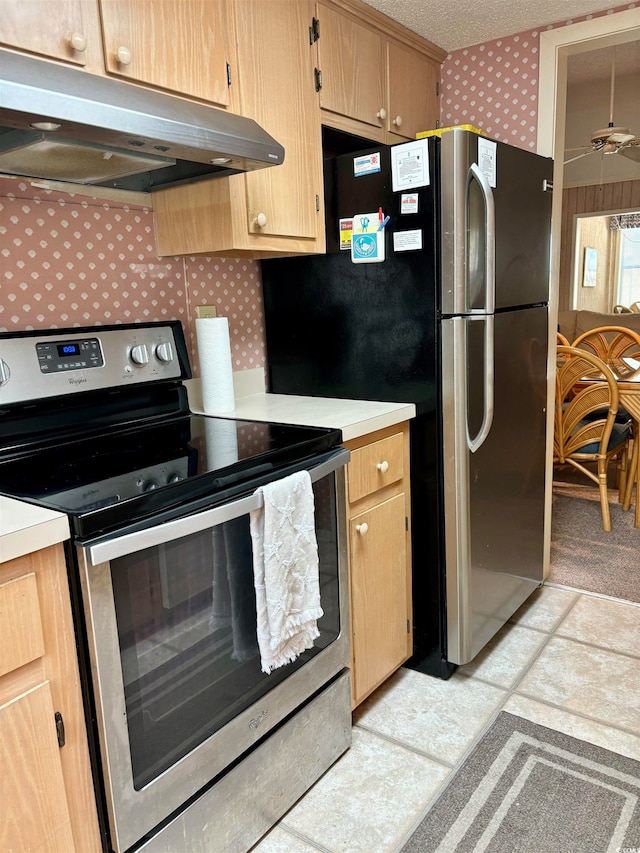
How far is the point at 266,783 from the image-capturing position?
1.47 m

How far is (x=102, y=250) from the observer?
1752mm

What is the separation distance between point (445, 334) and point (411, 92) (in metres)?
1.13

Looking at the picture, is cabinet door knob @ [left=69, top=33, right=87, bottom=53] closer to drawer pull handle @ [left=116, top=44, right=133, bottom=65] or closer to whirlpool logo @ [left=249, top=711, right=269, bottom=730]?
drawer pull handle @ [left=116, top=44, right=133, bottom=65]

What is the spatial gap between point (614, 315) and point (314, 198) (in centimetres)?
476

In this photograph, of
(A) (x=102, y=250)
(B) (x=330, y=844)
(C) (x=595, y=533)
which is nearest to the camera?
(B) (x=330, y=844)

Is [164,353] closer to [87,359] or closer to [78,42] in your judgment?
[87,359]

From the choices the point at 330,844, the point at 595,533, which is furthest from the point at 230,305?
the point at 595,533

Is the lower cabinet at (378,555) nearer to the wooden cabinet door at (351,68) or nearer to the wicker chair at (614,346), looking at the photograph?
the wooden cabinet door at (351,68)

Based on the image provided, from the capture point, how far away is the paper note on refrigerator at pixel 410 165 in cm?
178

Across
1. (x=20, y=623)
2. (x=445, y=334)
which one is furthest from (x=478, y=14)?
(x=20, y=623)

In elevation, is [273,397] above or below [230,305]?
below

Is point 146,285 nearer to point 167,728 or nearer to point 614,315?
point 167,728

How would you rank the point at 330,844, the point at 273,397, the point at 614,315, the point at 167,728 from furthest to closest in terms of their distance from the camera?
the point at 614,315 → the point at 273,397 → the point at 330,844 → the point at 167,728

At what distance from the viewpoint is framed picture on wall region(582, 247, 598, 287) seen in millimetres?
6368
